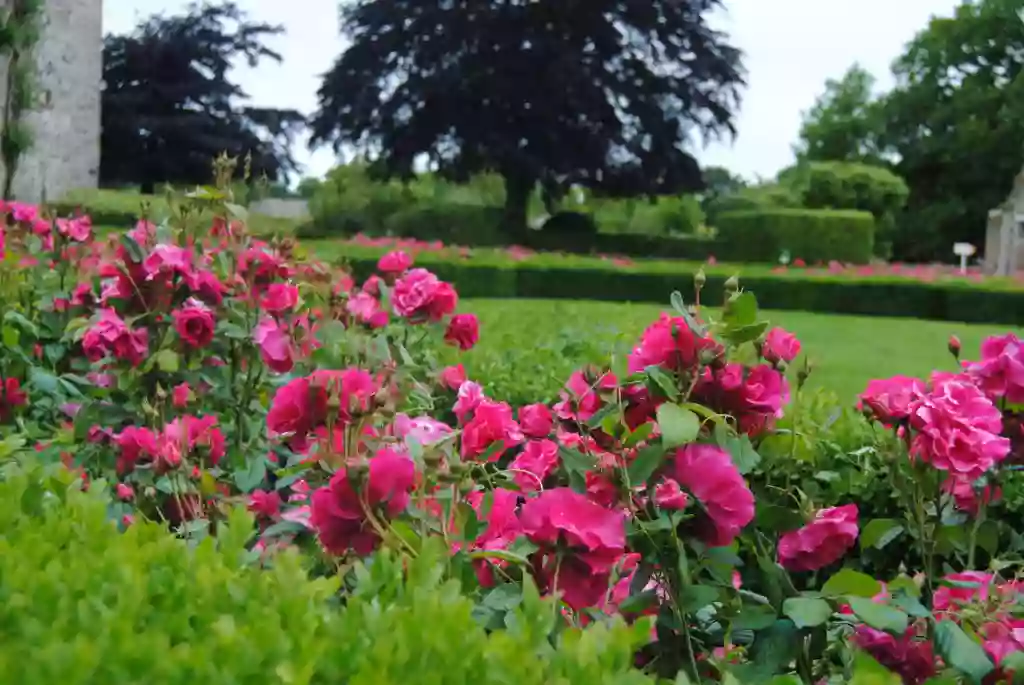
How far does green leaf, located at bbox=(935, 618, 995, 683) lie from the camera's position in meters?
1.22

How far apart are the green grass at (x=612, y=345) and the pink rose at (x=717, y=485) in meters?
0.23

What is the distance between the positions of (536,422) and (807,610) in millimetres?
507

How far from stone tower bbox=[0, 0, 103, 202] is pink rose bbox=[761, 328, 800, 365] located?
14471 millimetres

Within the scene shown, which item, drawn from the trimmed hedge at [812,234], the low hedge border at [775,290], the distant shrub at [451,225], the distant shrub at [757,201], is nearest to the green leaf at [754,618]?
the low hedge border at [775,290]

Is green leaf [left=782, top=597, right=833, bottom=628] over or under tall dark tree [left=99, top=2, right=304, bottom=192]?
under

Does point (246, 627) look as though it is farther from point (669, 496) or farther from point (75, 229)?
point (75, 229)

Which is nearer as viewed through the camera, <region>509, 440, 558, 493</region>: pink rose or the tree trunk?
<region>509, 440, 558, 493</region>: pink rose

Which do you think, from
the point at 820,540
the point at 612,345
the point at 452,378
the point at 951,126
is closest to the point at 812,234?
the point at 951,126

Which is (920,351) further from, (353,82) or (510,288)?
(353,82)

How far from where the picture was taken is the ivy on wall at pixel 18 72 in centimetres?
907

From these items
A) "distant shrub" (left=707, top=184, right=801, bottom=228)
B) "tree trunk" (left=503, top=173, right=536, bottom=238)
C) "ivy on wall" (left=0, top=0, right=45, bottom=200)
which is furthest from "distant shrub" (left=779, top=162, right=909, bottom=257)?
"ivy on wall" (left=0, top=0, right=45, bottom=200)

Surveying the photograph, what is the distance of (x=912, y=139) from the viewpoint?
3312 cm

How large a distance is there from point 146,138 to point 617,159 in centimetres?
1249

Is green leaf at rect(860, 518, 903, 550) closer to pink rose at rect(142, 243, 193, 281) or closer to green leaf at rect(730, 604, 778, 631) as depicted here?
green leaf at rect(730, 604, 778, 631)
